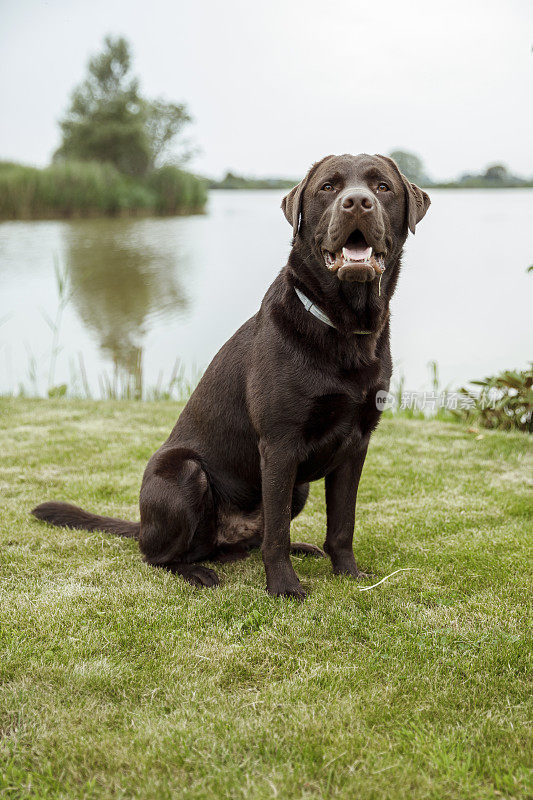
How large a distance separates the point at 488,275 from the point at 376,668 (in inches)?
478

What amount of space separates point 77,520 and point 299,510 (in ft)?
3.64

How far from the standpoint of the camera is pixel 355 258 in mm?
2410

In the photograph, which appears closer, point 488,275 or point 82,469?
point 82,469

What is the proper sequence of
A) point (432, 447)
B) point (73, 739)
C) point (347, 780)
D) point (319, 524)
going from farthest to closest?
1. point (432, 447)
2. point (319, 524)
3. point (73, 739)
4. point (347, 780)

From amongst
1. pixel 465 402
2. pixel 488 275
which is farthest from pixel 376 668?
pixel 488 275

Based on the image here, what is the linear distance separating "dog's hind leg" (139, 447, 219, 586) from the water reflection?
4.49 m

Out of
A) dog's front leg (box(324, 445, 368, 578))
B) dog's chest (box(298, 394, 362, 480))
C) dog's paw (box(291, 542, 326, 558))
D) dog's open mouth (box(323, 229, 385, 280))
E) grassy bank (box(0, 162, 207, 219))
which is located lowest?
dog's paw (box(291, 542, 326, 558))

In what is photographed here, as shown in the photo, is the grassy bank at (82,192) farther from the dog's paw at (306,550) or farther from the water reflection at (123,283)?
the dog's paw at (306,550)

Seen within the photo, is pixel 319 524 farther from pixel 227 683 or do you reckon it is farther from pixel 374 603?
pixel 227 683

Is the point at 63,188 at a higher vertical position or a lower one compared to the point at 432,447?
higher

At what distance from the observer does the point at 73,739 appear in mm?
1762

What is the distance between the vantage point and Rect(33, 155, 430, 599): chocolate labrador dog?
2.49m

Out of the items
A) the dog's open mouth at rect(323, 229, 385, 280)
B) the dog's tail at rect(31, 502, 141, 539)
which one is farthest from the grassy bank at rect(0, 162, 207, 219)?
the dog's open mouth at rect(323, 229, 385, 280)

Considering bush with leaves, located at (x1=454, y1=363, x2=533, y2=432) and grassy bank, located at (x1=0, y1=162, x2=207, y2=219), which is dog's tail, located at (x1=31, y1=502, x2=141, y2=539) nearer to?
bush with leaves, located at (x1=454, y1=363, x2=533, y2=432)
